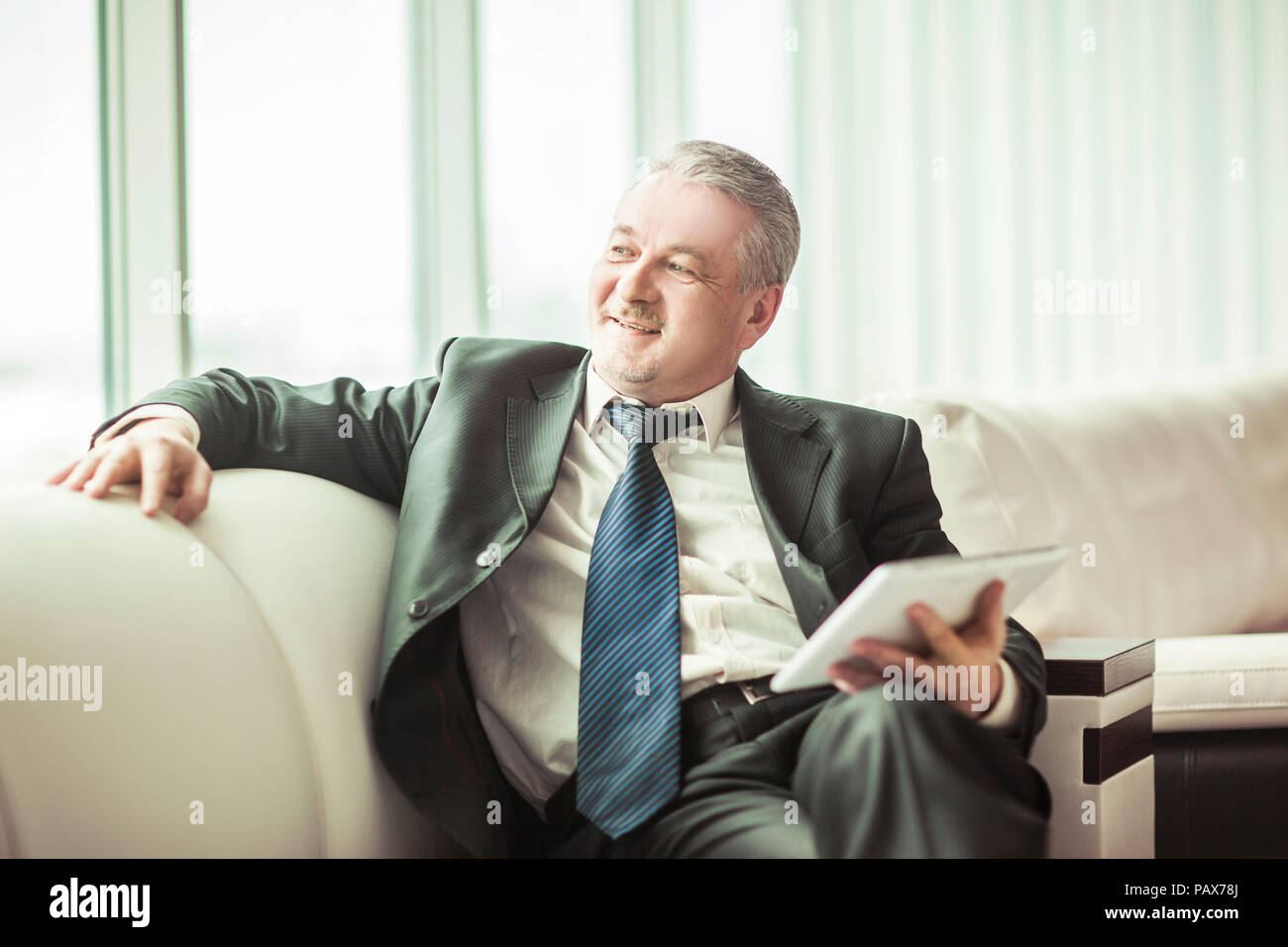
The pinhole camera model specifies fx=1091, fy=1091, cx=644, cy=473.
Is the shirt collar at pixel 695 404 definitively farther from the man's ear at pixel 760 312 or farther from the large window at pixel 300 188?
the large window at pixel 300 188

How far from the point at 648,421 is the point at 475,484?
26 centimetres

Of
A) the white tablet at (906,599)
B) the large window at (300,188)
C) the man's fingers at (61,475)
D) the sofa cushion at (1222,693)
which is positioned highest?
the large window at (300,188)

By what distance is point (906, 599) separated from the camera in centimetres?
98

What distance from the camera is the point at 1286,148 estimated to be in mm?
2955

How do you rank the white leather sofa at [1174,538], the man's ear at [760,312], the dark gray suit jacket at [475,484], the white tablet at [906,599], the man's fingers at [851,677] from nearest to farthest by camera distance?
1. the white tablet at [906,599]
2. the man's fingers at [851,677]
3. the dark gray suit jacket at [475,484]
4. the man's ear at [760,312]
5. the white leather sofa at [1174,538]

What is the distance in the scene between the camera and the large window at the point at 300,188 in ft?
7.74

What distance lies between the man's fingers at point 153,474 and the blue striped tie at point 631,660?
19.4 inches

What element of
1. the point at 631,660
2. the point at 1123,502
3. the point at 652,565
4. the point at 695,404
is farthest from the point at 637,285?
the point at 1123,502

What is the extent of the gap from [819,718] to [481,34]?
6.73ft

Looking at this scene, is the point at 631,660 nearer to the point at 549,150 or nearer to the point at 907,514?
the point at 907,514

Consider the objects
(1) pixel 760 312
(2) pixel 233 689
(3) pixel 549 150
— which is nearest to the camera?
(2) pixel 233 689

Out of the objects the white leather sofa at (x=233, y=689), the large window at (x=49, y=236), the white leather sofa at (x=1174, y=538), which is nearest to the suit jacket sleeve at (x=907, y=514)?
the white leather sofa at (x=233, y=689)

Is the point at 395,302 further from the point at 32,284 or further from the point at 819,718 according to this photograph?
the point at 819,718

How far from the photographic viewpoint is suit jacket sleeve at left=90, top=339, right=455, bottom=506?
136 cm
